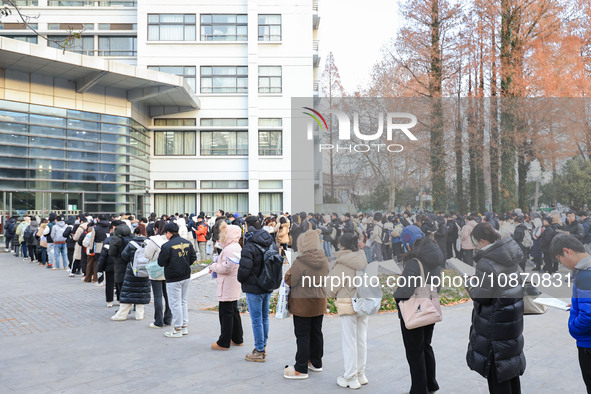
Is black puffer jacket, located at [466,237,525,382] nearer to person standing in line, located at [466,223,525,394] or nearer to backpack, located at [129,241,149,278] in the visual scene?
person standing in line, located at [466,223,525,394]

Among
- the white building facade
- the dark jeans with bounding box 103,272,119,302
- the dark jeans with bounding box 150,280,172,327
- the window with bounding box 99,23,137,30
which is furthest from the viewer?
the window with bounding box 99,23,137,30

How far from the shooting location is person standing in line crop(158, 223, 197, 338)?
25.8ft

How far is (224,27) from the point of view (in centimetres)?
3803

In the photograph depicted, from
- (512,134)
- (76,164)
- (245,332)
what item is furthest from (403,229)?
(76,164)

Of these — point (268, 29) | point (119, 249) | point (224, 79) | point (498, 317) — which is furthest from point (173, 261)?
point (268, 29)

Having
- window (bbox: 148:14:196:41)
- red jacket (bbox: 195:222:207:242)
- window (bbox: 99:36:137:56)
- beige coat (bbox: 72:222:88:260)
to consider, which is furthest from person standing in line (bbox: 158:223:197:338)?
window (bbox: 99:36:137:56)

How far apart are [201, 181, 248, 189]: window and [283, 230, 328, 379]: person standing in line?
1262 inches

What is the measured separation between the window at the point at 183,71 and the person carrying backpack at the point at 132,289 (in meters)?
30.2

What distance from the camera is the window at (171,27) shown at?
3722 centimetres

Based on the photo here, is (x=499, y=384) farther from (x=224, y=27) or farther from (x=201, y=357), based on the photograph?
(x=224, y=27)

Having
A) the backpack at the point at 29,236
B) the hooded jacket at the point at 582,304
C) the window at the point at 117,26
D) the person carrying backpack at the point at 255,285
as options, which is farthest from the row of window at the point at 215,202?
the hooded jacket at the point at 582,304

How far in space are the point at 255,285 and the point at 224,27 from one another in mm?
35073

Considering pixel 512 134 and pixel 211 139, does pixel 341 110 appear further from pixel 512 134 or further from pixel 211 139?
pixel 211 139

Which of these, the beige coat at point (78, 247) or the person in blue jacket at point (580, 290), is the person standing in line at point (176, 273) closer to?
Answer: the person in blue jacket at point (580, 290)
